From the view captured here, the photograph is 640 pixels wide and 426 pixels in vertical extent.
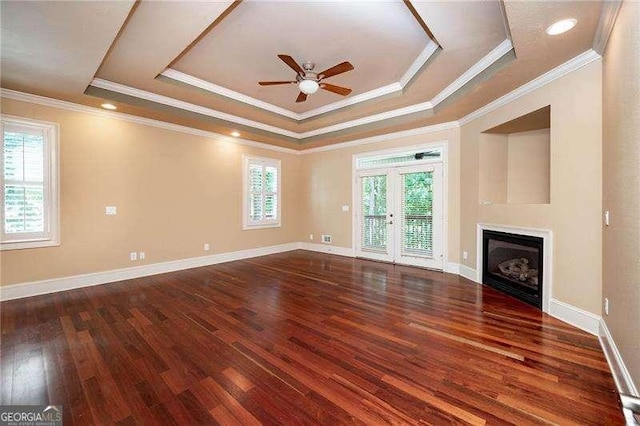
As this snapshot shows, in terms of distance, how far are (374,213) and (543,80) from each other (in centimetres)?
365

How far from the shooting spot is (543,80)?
3189 millimetres

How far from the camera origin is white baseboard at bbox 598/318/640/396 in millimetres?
1790

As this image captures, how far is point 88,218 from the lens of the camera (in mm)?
4254

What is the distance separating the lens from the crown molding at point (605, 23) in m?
2.01

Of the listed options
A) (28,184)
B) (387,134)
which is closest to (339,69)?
(387,134)

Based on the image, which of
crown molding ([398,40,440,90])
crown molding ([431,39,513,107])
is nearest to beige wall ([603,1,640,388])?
crown molding ([431,39,513,107])

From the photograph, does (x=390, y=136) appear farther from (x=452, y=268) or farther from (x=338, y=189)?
(x=452, y=268)

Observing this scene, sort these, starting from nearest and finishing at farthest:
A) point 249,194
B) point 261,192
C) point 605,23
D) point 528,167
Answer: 1. point 605,23
2. point 528,167
3. point 249,194
4. point 261,192

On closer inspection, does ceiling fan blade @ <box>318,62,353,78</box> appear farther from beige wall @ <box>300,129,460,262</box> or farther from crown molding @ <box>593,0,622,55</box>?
beige wall @ <box>300,129,460,262</box>

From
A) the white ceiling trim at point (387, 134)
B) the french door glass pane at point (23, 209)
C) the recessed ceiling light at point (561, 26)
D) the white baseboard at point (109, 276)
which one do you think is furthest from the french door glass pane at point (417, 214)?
the french door glass pane at point (23, 209)

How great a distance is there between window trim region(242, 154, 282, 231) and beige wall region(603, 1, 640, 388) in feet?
19.0

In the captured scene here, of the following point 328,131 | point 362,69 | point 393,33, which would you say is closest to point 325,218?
point 328,131

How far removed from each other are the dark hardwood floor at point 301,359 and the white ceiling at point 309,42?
127 inches

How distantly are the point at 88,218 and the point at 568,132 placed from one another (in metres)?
6.55
